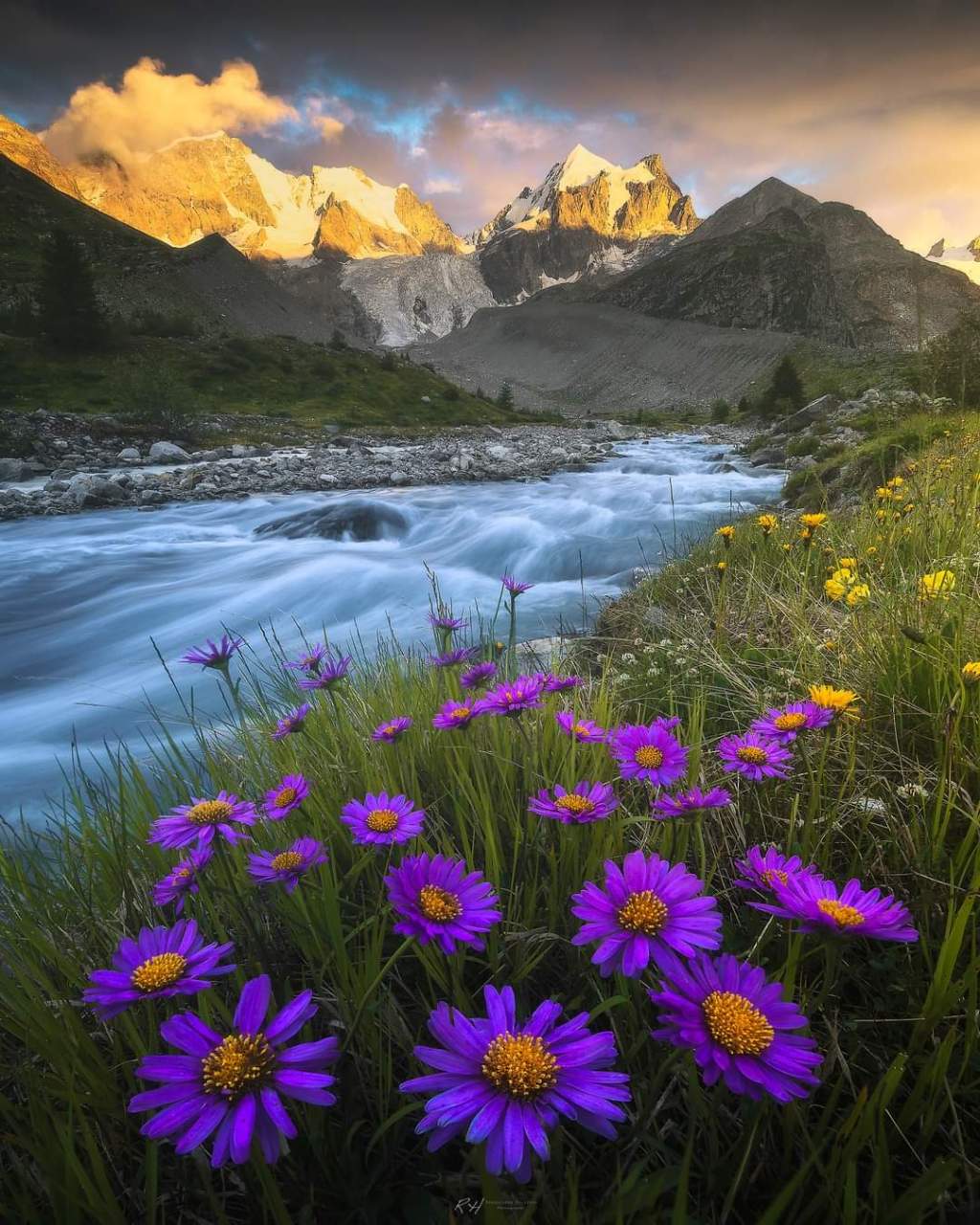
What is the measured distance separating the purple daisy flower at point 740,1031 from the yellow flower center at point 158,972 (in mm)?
584

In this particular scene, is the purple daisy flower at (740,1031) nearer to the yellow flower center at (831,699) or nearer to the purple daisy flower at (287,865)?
the purple daisy flower at (287,865)

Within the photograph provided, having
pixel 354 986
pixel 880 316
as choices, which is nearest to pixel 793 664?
pixel 354 986

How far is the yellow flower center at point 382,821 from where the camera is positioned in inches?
43.7

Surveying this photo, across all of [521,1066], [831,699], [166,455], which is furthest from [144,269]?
[521,1066]

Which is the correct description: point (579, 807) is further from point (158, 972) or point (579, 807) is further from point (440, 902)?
point (158, 972)

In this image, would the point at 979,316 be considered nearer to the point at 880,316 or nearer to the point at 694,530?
the point at 694,530

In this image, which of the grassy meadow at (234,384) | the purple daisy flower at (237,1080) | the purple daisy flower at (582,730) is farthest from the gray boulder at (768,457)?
the purple daisy flower at (237,1080)

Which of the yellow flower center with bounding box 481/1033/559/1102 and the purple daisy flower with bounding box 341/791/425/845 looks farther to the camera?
the purple daisy flower with bounding box 341/791/425/845

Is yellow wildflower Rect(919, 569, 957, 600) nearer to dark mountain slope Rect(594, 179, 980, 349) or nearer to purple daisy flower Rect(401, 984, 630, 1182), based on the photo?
purple daisy flower Rect(401, 984, 630, 1182)

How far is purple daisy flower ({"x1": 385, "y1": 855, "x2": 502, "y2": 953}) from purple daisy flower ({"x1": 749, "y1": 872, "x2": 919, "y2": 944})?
354mm

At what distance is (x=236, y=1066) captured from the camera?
0.68m

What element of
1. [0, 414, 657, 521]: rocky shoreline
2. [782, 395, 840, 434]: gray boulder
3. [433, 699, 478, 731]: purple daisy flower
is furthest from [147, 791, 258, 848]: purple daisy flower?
[782, 395, 840, 434]: gray boulder

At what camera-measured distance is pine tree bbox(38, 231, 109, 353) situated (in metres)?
35.8

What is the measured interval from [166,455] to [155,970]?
73.2 ft
